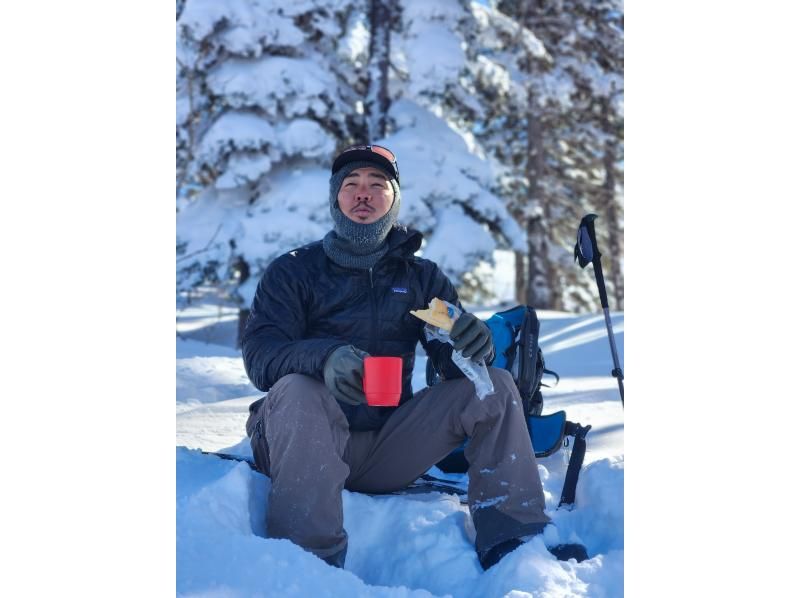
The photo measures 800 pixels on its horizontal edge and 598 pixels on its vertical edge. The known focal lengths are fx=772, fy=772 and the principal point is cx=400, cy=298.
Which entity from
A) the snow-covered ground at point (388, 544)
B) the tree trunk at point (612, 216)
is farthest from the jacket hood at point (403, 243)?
the tree trunk at point (612, 216)

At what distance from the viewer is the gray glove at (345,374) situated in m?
2.32

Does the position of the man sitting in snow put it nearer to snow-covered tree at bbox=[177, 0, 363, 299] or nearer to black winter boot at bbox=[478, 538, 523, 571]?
black winter boot at bbox=[478, 538, 523, 571]

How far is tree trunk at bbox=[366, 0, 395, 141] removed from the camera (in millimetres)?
9977

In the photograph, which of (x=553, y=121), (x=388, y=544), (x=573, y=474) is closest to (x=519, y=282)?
(x=553, y=121)

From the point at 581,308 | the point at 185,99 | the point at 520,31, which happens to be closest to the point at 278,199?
the point at 185,99

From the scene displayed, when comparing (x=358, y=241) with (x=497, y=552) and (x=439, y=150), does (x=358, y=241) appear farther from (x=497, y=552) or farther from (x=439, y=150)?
(x=439, y=150)

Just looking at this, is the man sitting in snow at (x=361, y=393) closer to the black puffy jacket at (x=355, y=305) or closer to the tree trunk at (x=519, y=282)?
the black puffy jacket at (x=355, y=305)

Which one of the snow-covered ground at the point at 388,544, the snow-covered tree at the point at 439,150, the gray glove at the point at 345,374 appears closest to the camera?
the snow-covered ground at the point at 388,544

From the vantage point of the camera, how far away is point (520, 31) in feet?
37.4

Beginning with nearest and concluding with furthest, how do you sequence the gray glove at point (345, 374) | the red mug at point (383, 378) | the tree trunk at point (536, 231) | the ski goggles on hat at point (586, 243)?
the red mug at point (383, 378), the gray glove at point (345, 374), the ski goggles on hat at point (586, 243), the tree trunk at point (536, 231)

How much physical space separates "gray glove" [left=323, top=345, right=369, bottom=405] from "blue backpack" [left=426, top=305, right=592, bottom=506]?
0.79m

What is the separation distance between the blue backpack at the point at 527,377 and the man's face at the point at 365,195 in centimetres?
66
